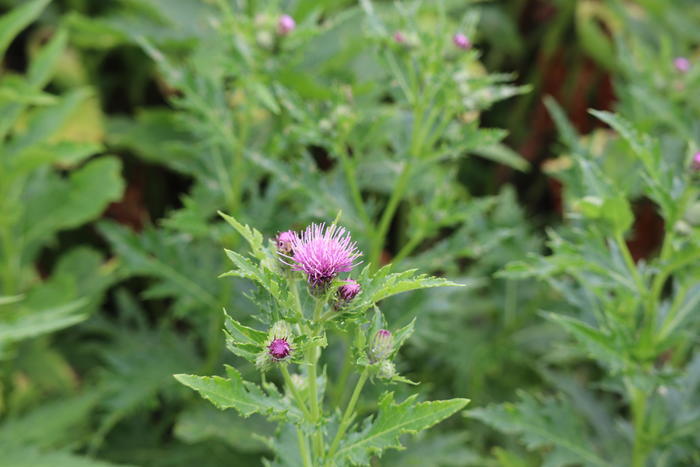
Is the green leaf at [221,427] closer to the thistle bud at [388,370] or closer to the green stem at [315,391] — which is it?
the green stem at [315,391]

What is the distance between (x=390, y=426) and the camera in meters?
1.07

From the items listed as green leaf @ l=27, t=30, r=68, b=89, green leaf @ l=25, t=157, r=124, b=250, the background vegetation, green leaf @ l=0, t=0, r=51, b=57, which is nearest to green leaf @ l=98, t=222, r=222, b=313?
the background vegetation

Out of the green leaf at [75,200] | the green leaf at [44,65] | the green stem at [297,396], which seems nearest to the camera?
the green stem at [297,396]

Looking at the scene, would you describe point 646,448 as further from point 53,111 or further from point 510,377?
point 53,111

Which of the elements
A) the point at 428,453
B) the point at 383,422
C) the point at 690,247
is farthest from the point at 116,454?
the point at 690,247

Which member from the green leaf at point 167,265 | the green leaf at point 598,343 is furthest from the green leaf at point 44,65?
the green leaf at point 598,343

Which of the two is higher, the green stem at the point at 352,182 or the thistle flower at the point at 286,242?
the thistle flower at the point at 286,242

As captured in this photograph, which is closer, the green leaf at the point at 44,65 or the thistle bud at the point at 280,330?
the thistle bud at the point at 280,330

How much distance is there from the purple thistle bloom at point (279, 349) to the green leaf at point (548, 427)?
2.33 ft

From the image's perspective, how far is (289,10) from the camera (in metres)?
2.21

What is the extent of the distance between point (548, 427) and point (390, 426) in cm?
→ 70

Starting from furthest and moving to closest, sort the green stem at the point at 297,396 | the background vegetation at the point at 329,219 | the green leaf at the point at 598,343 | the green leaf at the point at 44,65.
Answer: the green leaf at the point at 44,65 → the background vegetation at the point at 329,219 → the green leaf at the point at 598,343 → the green stem at the point at 297,396

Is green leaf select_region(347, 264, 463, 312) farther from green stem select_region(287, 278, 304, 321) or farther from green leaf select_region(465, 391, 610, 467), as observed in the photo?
green leaf select_region(465, 391, 610, 467)

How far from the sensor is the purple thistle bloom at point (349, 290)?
99 cm
